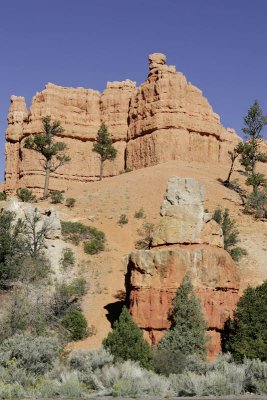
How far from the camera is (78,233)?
35.1m

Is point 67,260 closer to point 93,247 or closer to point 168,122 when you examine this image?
point 93,247

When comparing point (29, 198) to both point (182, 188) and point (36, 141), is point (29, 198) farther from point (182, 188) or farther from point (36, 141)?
point (182, 188)

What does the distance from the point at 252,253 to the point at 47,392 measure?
23.5 metres

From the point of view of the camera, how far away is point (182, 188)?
2528cm

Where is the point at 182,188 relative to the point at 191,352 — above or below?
above

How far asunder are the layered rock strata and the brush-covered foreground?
149 inches

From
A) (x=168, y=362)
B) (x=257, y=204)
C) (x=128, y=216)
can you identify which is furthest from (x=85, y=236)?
(x=168, y=362)

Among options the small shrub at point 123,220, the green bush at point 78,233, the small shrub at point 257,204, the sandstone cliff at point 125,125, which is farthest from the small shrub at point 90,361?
the sandstone cliff at point 125,125

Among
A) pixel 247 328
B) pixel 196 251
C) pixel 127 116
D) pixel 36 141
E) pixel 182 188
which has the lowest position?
pixel 247 328

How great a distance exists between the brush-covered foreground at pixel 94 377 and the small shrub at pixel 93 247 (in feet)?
46.7

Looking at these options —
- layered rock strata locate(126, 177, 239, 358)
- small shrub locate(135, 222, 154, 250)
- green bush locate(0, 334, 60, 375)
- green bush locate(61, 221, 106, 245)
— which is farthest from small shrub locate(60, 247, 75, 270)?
green bush locate(0, 334, 60, 375)

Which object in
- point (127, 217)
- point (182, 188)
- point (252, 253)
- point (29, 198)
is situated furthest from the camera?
point (29, 198)

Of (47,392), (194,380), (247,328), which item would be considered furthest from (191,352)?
(47,392)

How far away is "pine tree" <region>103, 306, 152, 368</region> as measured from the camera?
18328 mm
